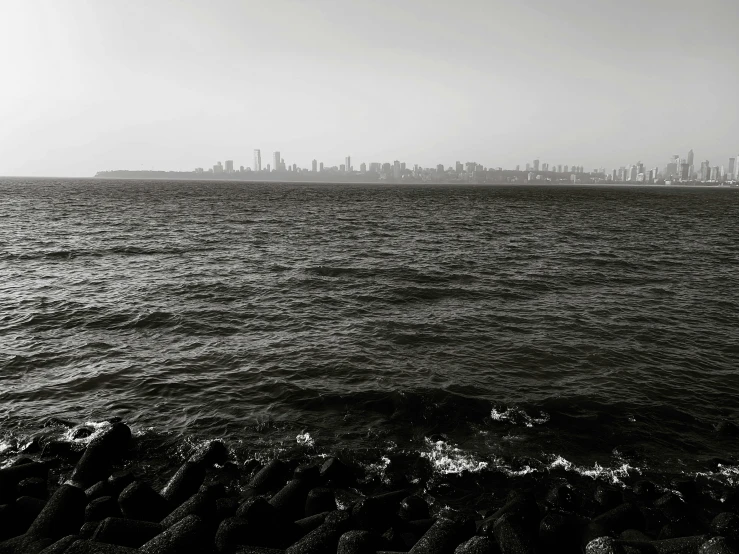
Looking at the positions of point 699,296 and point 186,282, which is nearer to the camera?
point 699,296

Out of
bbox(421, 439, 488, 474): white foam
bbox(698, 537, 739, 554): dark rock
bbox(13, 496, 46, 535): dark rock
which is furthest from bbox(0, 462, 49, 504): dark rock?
bbox(698, 537, 739, 554): dark rock

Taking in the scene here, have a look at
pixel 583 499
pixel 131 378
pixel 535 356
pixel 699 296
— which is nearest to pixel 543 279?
pixel 699 296

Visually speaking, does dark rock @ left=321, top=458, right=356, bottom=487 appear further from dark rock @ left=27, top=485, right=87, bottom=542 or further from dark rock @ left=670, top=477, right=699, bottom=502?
dark rock @ left=670, top=477, right=699, bottom=502

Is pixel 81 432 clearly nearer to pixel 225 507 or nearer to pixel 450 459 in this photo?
pixel 225 507

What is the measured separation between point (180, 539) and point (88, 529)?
2.17 meters

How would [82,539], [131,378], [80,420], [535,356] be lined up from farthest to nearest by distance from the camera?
[535,356] < [131,378] < [80,420] < [82,539]

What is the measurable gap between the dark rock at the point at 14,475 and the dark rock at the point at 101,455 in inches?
28.4

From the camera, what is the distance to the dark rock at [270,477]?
10.3m

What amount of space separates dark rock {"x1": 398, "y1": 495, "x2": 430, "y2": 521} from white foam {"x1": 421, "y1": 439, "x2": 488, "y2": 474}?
1.85m

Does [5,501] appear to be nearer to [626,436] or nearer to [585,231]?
[626,436]

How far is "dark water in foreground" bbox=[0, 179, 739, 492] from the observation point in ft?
41.7

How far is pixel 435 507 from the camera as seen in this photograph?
10.1 m

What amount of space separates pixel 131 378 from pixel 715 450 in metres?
17.8

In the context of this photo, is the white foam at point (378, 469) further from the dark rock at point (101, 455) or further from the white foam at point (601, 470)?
the dark rock at point (101, 455)
